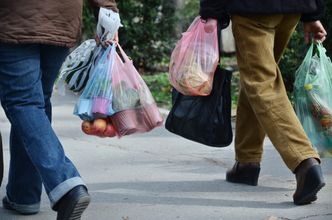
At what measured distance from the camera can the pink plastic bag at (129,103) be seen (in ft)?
14.1

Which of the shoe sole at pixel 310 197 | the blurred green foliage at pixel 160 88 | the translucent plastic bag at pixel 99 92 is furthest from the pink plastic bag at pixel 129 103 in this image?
the blurred green foliage at pixel 160 88

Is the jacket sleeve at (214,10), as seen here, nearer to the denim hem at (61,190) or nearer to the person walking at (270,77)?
the person walking at (270,77)

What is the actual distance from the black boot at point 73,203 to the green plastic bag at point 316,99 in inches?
63.8

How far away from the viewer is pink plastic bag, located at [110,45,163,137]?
4.29 m

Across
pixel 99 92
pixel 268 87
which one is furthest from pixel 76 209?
pixel 268 87

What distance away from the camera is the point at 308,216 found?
14.0ft

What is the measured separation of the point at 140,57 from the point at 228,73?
631 cm

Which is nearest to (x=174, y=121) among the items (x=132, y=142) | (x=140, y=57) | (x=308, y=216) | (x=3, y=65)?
(x=308, y=216)

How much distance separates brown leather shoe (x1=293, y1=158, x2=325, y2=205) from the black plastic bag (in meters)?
0.49

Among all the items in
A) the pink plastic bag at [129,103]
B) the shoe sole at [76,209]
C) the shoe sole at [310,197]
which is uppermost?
the pink plastic bag at [129,103]

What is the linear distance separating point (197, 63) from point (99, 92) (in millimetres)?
644

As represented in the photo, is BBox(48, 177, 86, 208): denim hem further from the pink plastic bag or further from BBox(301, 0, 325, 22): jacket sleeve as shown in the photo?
BBox(301, 0, 325, 22): jacket sleeve

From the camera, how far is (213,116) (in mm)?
4645

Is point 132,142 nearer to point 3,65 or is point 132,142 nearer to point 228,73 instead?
point 228,73
